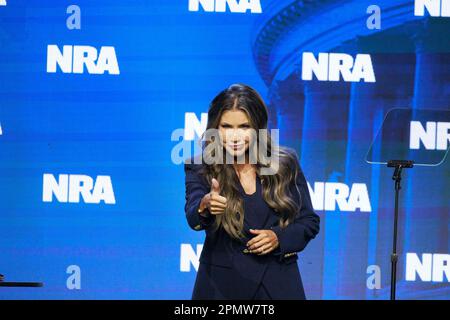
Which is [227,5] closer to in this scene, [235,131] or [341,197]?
[341,197]

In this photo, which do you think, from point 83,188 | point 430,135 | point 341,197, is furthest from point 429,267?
point 83,188

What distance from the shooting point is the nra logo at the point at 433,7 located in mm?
4203

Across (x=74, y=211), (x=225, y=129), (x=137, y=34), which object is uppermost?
(x=137, y=34)

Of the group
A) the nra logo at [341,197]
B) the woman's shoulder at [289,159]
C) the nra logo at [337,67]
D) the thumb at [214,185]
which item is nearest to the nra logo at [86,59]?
the nra logo at [337,67]

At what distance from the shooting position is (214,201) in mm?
2242

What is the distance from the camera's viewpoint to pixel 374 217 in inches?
169

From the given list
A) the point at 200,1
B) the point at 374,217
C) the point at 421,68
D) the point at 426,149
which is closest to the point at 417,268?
the point at 374,217

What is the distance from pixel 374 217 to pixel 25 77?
2267 mm

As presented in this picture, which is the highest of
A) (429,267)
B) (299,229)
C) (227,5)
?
(227,5)

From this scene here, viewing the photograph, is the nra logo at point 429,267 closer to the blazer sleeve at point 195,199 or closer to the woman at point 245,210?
the woman at point 245,210

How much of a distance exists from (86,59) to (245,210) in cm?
226

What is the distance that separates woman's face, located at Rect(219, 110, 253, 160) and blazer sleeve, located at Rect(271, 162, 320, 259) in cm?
22

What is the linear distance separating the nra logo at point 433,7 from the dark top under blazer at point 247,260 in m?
2.27
